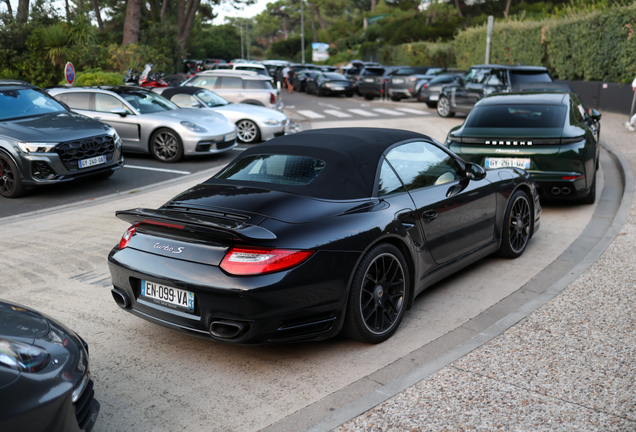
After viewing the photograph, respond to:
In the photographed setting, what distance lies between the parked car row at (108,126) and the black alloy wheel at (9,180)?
0.01 m

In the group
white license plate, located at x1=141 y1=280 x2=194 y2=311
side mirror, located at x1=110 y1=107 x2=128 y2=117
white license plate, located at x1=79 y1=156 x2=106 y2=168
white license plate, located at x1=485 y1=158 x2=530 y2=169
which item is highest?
side mirror, located at x1=110 y1=107 x2=128 y2=117

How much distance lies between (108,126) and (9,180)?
1.77 meters

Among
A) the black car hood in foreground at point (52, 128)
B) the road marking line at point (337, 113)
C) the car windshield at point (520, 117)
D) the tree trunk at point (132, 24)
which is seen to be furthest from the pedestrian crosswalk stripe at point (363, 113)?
the car windshield at point (520, 117)

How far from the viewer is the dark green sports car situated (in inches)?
299

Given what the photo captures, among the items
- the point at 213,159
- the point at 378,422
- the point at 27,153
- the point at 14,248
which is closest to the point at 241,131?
the point at 213,159

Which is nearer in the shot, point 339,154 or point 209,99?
point 339,154

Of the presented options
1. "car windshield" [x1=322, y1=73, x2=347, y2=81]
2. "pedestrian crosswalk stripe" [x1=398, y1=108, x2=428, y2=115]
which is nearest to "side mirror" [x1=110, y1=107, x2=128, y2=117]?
"pedestrian crosswalk stripe" [x1=398, y1=108, x2=428, y2=115]

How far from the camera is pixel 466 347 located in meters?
4.08

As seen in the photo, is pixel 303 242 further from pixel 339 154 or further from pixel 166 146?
pixel 166 146

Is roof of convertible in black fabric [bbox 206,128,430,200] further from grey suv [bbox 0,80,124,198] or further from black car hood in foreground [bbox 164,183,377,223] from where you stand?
grey suv [bbox 0,80,124,198]

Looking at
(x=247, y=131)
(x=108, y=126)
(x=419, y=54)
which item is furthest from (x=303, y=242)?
(x=419, y=54)

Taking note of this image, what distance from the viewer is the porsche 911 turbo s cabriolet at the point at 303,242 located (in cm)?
359

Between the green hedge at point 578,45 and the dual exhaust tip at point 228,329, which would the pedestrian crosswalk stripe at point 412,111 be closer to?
the green hedge at point 578,45

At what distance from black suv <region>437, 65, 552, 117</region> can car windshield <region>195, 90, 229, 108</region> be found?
24.7 feet
